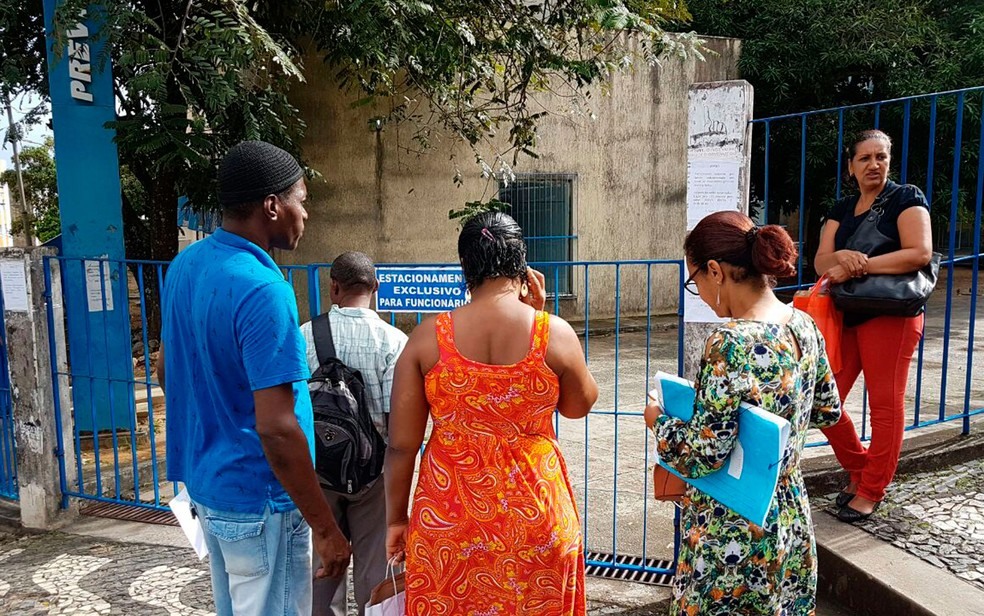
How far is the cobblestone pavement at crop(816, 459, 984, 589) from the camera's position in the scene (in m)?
3.16

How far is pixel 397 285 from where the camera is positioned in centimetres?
344

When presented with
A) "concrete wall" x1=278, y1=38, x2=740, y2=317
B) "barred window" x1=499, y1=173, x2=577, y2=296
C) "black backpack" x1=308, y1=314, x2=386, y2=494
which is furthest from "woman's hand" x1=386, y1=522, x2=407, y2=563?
"barred window" x1=499, y1=173, x2=577, y2=296

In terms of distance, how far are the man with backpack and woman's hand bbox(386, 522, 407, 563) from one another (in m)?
0.46

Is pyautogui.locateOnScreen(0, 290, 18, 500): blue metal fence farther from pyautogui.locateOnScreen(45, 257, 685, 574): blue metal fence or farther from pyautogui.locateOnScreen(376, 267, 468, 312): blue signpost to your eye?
pyautogui.locateOnScreen(376, 267, 468, 312): blue signpost

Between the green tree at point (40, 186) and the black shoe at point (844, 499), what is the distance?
1902cm

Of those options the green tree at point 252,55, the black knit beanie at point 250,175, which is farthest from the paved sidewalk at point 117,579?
the green tree at point 252,55

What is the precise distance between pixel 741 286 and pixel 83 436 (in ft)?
18.0

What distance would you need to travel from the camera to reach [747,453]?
6.35 feet

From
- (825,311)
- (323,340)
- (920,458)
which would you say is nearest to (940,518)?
(920,458)

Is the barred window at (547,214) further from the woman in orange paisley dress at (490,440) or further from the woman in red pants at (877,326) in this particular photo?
the woman in orange paisley dress at (490,440)

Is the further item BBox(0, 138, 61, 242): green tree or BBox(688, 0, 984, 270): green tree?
BBox(0, 138, 61, 242): green tree

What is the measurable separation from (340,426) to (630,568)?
1705 mm

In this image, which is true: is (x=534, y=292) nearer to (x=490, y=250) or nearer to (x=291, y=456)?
(x=490, y=250)

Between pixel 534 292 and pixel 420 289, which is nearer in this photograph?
pixel 534 292
